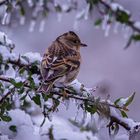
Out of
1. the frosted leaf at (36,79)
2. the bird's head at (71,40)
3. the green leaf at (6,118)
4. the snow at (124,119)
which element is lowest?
the snow at (124,119)

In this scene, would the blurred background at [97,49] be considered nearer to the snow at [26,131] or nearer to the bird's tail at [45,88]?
the snow at [26,131]

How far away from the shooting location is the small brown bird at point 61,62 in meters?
3.30

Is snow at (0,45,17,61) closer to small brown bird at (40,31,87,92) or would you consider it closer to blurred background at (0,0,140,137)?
small brown bird at (40,31,87,92)

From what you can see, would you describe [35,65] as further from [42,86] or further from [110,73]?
[110,73]

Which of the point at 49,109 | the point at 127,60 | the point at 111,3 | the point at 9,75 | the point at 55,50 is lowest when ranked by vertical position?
the point at 49,109

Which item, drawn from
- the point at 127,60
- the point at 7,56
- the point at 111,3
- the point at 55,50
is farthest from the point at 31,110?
the point at 127,60

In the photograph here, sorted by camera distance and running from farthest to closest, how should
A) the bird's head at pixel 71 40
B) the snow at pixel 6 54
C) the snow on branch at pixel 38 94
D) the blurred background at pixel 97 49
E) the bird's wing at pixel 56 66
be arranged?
the blurred background at pixel 97 49 < the bird's head at pixel 71 40 < the bird's wing at pixel 56 66 < the snow at pixel 6 54 < the snow on branch at pixel 38 94

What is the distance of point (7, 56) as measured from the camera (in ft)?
10.6

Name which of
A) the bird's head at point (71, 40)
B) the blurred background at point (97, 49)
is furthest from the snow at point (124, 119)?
the blurred background at point (97, 49)

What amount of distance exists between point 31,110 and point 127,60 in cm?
957

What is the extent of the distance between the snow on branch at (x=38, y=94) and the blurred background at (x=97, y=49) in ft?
25.3

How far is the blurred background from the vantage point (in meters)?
11.7

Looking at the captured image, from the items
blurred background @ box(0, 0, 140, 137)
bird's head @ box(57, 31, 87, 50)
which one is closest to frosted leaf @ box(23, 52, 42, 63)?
bird's head @ box(57, 31, 87, 50)

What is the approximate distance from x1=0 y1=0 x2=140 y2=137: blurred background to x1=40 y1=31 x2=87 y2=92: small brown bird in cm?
682
